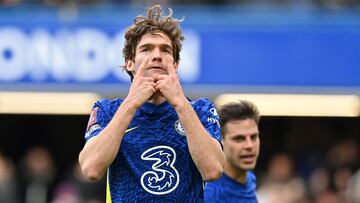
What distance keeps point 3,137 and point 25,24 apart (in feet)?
10.8

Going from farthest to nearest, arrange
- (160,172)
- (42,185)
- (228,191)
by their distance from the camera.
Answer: (42,185) < (228,191) < (160,172)

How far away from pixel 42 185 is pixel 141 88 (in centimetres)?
945

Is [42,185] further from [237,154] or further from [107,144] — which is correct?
[107,144]

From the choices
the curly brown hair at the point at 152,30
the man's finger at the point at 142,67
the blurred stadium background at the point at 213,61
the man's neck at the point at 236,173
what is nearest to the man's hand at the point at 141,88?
the man's finger at the point at 142,67

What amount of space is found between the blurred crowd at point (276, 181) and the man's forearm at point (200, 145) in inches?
284

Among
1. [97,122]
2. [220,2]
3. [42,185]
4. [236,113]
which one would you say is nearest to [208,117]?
[97,122]

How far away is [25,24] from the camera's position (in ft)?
47.2

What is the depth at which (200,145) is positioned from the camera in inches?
211

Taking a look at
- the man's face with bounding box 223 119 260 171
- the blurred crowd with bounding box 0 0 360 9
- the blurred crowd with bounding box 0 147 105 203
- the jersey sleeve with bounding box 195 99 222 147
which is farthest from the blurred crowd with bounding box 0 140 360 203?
the jersey sleeve with bounding box 195 99 222 147

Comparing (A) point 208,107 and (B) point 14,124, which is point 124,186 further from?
(B) point 14,124

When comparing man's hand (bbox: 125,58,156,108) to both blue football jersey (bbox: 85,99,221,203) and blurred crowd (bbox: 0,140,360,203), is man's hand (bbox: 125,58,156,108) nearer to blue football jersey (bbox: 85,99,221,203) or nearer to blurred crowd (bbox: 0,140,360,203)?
blue football jersey (bbox: 85,99,221,203)

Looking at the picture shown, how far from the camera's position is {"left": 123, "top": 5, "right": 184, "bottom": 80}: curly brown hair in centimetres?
565

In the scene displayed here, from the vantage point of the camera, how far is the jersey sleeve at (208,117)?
223 inches

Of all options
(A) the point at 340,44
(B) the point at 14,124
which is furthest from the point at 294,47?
(B) the point at 14,124
